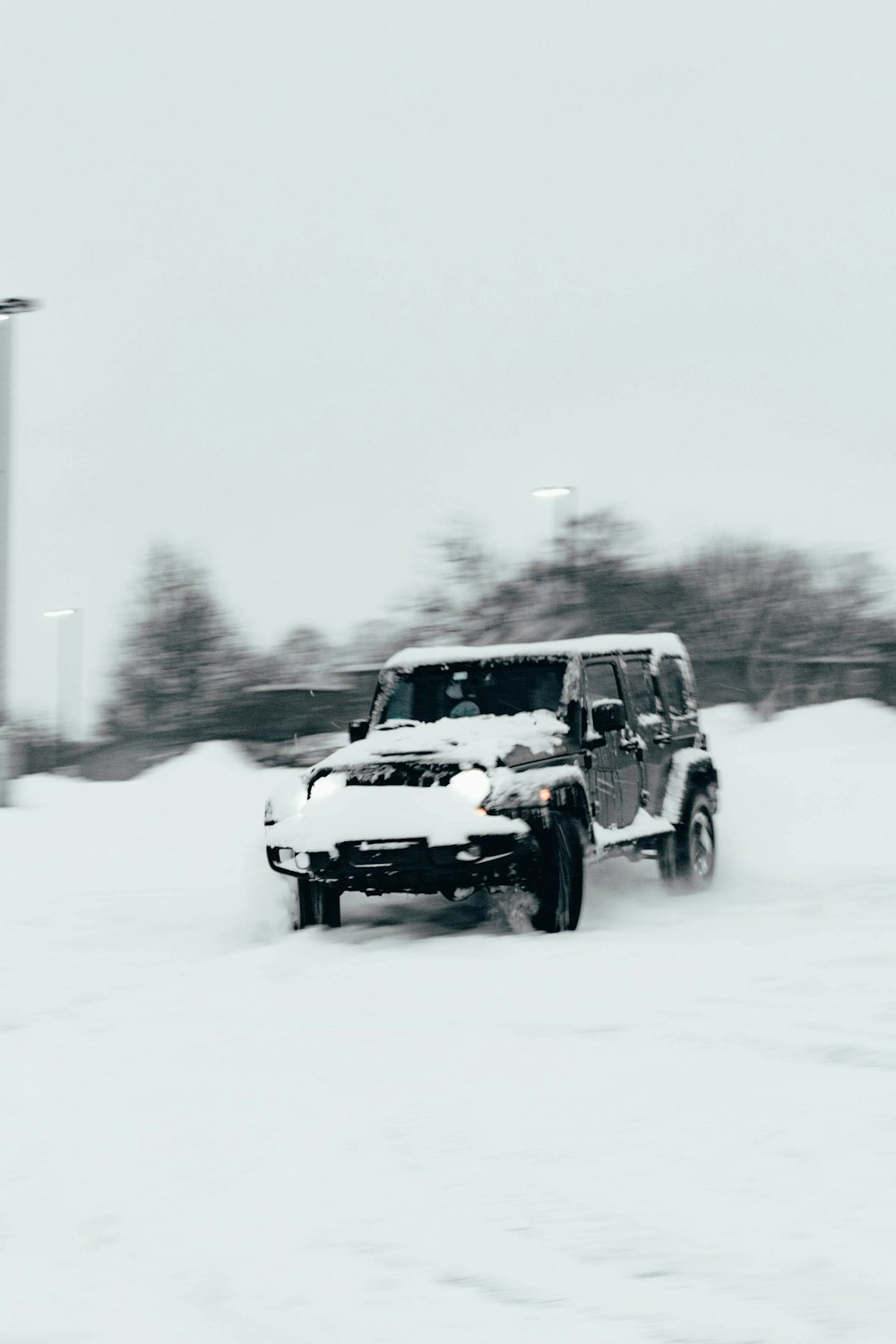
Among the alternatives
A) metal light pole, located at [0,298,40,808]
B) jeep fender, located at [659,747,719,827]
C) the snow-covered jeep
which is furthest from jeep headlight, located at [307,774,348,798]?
metal light pole, located at [0,298,40,808]

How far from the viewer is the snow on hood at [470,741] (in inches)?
366

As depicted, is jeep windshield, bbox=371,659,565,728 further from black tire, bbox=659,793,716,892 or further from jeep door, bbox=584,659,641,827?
black tire, bbox=659,793,716,892

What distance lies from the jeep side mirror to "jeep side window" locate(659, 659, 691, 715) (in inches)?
76.4

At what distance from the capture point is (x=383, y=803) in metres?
9.13

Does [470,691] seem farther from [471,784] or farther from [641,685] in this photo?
[641,685]

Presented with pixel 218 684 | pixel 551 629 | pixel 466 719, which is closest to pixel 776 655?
pixel 551 629

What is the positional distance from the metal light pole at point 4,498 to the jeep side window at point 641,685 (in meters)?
11.2

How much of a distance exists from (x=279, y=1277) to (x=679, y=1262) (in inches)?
35.1

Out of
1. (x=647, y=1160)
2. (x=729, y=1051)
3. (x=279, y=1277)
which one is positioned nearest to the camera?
(x=279, y=1277)

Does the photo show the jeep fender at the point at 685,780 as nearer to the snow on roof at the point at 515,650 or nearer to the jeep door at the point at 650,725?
the jeep door at the point at 650,725

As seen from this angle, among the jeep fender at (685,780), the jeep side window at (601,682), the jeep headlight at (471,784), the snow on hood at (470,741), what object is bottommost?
the jeep fender at (685,780)

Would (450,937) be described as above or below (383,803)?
below

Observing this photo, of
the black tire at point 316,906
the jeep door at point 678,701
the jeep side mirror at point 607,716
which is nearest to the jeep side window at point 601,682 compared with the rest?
the jeep side mirror at point 607,716

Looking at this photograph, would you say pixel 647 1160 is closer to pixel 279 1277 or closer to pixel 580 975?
pixel 279 1277
